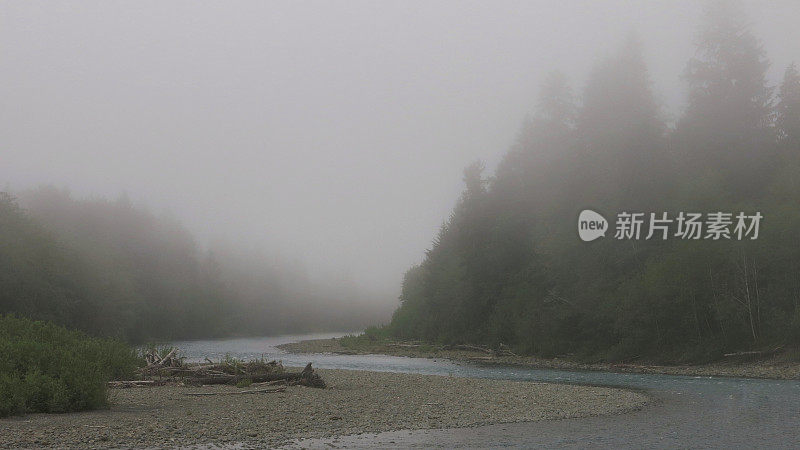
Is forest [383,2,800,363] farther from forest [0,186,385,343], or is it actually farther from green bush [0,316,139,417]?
forest [0,186,385,343]

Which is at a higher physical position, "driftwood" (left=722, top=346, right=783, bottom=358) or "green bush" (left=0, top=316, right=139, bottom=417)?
"green bush" (left=0, top=316, right=139, bottom=417)

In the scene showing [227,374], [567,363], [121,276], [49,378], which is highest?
[121,276]

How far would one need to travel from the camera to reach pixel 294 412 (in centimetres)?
2112

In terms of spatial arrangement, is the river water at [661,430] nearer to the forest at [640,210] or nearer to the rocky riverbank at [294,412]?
the rocky riverbank at [294,412]

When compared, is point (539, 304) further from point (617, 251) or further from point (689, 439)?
point (689, 439)

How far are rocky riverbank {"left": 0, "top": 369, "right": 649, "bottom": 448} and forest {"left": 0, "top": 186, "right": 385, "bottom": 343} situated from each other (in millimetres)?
29555

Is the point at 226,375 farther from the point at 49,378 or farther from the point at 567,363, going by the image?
the point at 567,363

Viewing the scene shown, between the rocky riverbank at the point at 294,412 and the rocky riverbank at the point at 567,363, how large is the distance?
13485 mm

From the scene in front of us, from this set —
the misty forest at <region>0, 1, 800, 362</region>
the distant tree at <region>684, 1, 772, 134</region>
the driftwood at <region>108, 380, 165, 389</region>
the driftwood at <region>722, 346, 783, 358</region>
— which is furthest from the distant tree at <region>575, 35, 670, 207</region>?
the driftwood at <region>108, 380, 165, 389</region>

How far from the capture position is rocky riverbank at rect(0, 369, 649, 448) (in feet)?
52.1

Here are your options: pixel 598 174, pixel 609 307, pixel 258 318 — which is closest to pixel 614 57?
pixel 598 174

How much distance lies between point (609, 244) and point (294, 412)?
134 feet

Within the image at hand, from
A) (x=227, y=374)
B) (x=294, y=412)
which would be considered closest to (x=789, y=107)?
(x=227, y=374)

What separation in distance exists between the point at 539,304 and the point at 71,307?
170ft
